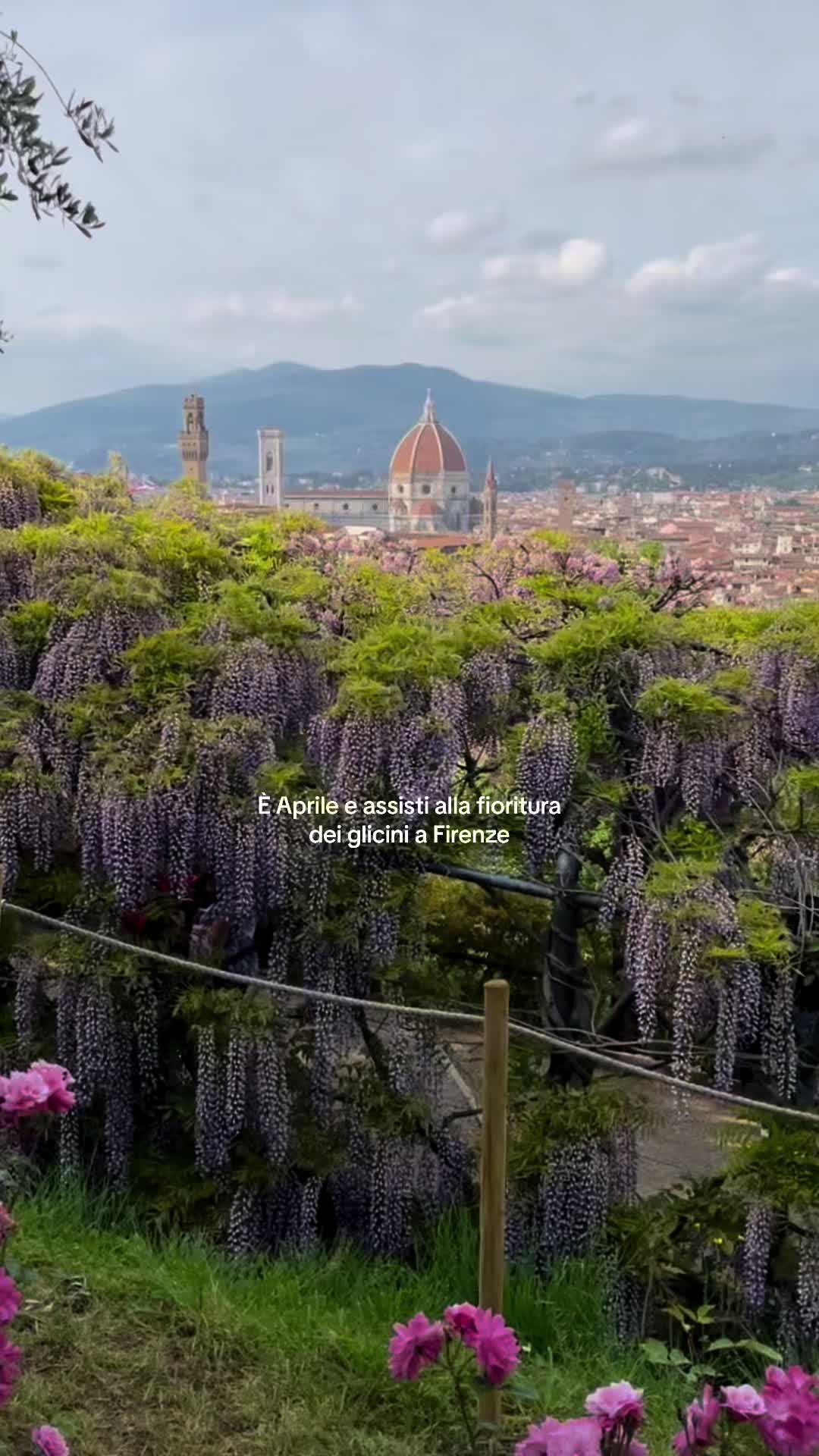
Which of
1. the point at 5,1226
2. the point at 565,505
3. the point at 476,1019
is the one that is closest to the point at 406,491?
the point at 565,505

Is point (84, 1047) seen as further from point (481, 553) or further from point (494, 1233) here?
point (481, 553)

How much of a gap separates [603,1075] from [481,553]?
91.7 inches

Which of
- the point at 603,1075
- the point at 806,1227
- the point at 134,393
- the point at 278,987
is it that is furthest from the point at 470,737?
the point at 134,393

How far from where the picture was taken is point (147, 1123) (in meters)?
3.77

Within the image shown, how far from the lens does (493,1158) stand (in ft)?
7.43

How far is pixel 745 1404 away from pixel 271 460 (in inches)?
564

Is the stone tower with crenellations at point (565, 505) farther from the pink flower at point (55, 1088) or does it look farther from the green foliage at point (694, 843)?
the pink flower at point (55, 1088)

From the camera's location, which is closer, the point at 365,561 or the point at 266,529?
the point at 365,561

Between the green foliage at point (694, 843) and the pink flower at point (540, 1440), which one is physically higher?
the green foliage at point (694, 843)

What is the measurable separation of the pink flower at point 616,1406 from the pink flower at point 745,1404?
127mm

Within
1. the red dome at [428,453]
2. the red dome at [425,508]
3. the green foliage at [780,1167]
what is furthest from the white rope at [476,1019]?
the red dome at [428,453]

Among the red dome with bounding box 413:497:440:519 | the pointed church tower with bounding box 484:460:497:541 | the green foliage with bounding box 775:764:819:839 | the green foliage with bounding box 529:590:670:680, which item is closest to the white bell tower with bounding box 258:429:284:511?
the red dome with bounding box 413:497:440:519

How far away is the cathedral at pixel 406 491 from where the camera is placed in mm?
7879

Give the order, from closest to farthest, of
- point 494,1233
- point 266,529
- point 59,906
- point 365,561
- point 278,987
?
point 494,1233
point 278,987
point 59,906
point 365,561
point 266,529
